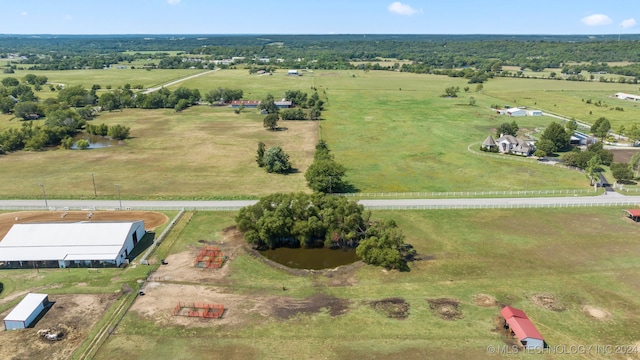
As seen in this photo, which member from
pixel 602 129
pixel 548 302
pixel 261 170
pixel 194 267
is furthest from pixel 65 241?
pixel 602 129

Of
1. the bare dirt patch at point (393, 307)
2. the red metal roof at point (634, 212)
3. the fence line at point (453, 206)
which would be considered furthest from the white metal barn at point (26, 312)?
the red metal roof at point (634, 212)

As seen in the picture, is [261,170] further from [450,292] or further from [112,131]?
[112,131]

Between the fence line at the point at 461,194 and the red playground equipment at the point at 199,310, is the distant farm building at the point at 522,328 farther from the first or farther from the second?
the fence line at the point at 461,194

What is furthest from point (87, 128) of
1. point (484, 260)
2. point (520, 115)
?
point (520, 115)

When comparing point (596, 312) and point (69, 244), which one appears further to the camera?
point (69, 244)

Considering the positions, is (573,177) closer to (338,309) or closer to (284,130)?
(338,309)

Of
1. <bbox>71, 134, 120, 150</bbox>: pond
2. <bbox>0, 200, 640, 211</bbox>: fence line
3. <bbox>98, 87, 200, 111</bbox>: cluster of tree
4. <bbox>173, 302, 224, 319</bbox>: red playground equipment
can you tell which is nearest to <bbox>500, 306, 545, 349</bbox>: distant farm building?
<bbox>173, 302, 224, 319</bbox>: red playground equipment

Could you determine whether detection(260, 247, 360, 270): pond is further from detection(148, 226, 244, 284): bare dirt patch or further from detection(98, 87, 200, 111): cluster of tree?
detection(98, 87, 200, 111): cluster of tree
